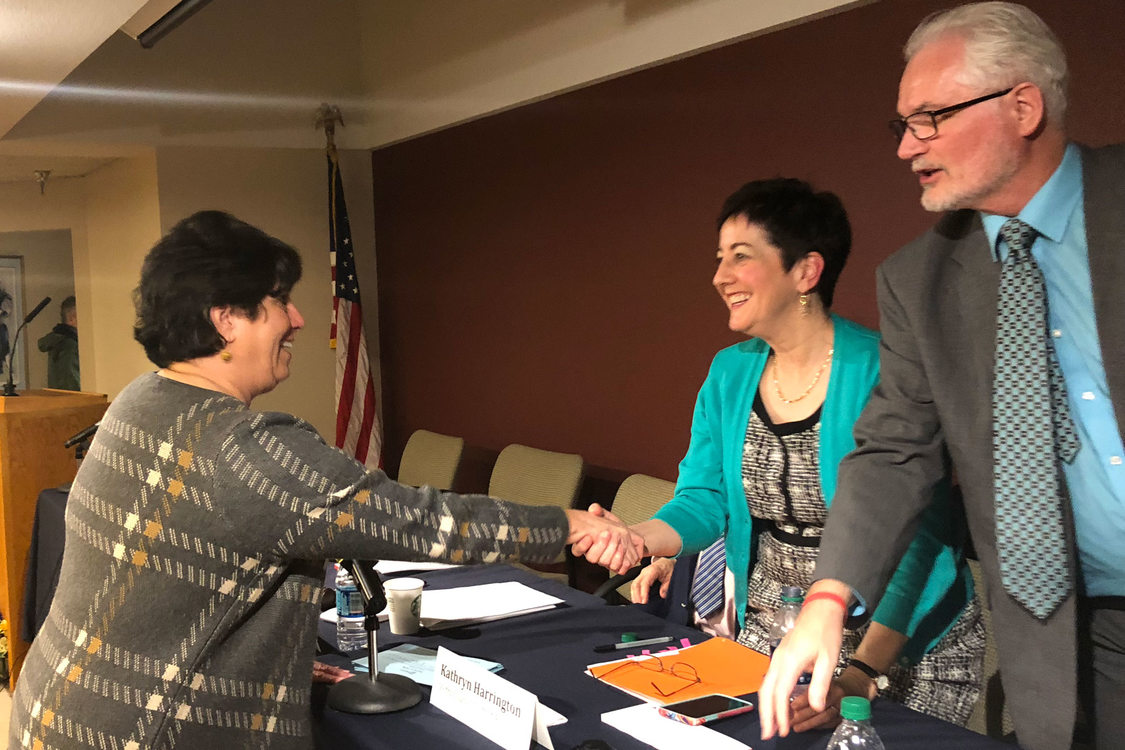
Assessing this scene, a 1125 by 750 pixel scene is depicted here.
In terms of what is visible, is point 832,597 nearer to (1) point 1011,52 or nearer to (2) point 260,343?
(1) point 1011,52

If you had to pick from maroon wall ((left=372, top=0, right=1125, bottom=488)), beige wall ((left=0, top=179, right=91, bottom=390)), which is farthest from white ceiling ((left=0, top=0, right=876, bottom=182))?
beige wall ((left=0, top=179, right=91, bottom=390))

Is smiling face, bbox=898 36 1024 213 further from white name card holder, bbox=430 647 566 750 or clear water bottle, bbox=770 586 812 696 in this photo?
white name card holder, bbox=430 647 566 750

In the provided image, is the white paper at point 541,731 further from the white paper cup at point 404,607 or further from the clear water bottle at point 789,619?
the white paper cup at point 404,607

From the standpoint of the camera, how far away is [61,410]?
452cm

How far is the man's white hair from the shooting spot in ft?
4.87

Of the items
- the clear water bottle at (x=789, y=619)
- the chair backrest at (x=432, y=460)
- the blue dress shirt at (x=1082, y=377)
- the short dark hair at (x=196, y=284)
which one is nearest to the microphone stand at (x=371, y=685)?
the short dark hair at (x=196, y=284)

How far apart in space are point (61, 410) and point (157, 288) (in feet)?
10.7

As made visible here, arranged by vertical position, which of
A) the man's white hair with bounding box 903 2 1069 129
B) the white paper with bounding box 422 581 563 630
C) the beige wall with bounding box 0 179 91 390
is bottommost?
the white paper with bounding box 422 581 563 630

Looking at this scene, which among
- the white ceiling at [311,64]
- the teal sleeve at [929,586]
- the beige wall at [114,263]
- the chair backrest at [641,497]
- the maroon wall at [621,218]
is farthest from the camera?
the beige wall at [114,263]

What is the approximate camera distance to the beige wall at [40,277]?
8422 millimetres

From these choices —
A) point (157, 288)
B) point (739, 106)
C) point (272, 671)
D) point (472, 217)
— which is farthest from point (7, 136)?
point (272, 671)

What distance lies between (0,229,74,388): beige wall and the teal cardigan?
7.52 metres

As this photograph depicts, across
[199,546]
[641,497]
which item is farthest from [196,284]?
[641,497]

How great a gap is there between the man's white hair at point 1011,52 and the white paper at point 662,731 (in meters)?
1.12
